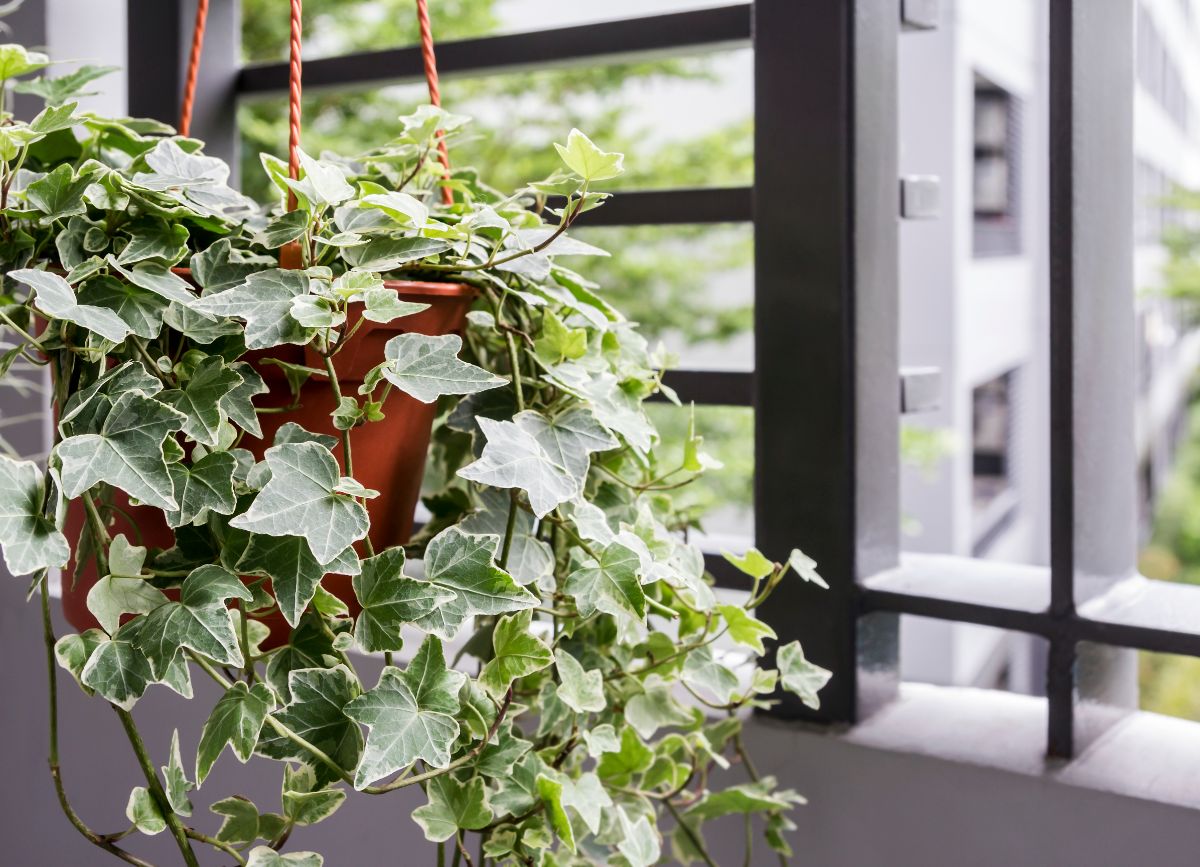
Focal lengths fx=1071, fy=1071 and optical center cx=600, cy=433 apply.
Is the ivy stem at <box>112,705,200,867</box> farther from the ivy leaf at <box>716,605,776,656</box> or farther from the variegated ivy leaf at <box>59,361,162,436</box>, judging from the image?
the ivy leaf at <box>716,605,776,656</box>

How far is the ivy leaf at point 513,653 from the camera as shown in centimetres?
48

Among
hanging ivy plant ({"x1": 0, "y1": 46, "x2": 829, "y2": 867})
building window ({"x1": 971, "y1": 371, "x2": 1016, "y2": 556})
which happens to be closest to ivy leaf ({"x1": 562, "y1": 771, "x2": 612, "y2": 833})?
hanging ivy plant ({"x1": 0, "y1": 46, "x2": 829, "y2": 867})

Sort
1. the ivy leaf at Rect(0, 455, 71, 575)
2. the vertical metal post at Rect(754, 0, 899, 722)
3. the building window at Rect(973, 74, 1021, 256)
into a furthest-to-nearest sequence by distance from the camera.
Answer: the building window at Rect(973, 74, 1021, 256) → the vertical metal post at Rect(754, 0, 899, 722) → the ivy leaf at Rect(0, 455, 71, 575)

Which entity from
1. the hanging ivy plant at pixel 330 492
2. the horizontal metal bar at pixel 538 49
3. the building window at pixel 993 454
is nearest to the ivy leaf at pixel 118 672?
the hanging ivy plant at pixel 330 492

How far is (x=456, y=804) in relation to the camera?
0.50 meters

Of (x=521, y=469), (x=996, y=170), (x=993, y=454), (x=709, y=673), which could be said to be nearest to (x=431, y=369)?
(x=521, y=469)

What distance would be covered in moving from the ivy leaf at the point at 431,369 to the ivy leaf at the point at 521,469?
23 mm

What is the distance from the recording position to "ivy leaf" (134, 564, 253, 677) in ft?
1.39

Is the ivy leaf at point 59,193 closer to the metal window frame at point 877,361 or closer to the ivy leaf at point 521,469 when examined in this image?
the ivy leaf at point 521,469

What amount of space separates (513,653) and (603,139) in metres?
6.86

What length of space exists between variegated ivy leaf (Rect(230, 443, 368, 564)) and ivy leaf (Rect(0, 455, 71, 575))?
0.06 m

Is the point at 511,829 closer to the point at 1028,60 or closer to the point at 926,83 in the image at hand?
the point at 926,83

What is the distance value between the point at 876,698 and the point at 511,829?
36cm

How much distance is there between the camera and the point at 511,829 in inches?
21.3
